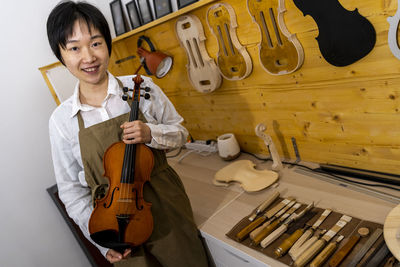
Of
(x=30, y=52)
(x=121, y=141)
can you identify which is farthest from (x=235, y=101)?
(x=30, y=52)

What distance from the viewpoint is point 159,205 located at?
1.15 meters

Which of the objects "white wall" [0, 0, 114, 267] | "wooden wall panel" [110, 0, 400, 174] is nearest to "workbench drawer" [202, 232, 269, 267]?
"wooden wall panel" [110, 0, 400, 174]

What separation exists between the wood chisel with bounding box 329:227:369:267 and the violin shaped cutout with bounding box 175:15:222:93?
3.26ft

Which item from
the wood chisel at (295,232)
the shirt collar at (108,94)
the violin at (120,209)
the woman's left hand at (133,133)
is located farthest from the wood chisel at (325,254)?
the shirt collar at (108,94)

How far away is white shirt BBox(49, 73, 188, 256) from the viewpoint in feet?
3.55

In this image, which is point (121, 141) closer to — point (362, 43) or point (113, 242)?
point (113, 242)

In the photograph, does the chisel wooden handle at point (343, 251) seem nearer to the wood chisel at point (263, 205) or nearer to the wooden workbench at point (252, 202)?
the wooden workbench at point (252, 202)

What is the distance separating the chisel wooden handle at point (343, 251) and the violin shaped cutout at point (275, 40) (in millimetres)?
695

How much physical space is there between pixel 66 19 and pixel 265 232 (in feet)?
3.35

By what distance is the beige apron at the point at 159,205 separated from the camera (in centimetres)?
107

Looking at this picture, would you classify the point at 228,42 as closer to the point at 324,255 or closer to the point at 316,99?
the point at 316,99

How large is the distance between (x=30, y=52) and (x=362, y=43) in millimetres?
1894

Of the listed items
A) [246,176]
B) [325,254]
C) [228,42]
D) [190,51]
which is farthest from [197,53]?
[325,254]

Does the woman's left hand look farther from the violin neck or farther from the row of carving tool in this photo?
the row of carving tool
